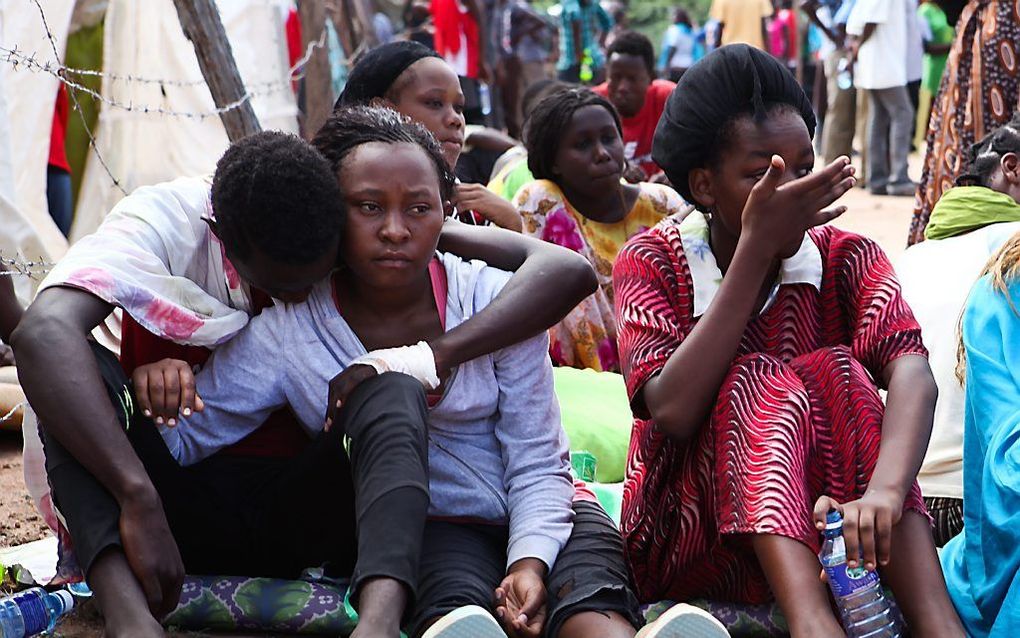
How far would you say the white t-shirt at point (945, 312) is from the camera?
3.40 metres

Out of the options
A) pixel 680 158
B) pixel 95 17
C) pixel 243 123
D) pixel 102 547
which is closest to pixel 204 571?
pixel 102 547

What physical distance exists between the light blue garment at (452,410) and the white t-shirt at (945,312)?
3.22 feet

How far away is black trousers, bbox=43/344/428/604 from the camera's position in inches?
96.7

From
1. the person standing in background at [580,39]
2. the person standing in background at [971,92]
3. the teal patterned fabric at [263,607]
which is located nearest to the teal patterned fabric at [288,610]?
the teal patterned fabric at [263,607]

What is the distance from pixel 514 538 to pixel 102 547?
0.82 meters

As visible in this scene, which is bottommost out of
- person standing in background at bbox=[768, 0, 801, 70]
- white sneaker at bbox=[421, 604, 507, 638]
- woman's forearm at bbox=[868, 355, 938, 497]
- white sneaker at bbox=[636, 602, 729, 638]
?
person standing in background at bbox=[768, 0, 801, 70]

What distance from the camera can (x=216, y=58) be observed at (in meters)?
4.79

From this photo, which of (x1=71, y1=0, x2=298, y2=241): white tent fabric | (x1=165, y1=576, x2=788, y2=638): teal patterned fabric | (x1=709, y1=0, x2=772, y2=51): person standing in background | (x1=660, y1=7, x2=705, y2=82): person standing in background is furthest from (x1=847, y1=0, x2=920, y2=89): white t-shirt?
(x1=165, y1=576, x2=788, y2=638): teal patterned fabric

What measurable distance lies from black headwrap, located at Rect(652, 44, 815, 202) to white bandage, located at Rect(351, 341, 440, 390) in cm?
69

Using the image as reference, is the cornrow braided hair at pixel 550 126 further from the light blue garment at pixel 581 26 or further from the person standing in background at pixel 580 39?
the light blue garment at pixel 581 26

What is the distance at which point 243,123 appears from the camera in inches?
191

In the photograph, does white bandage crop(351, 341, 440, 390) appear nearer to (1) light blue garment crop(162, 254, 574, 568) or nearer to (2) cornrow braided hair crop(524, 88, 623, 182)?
(1) light blue garment crop(162, 254, 574, 568)

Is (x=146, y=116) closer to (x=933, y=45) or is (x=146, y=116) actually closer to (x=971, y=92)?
(x=971, y=92)

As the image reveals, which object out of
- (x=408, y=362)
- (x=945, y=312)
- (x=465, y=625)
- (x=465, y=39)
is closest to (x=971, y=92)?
(x=945, y=312)
